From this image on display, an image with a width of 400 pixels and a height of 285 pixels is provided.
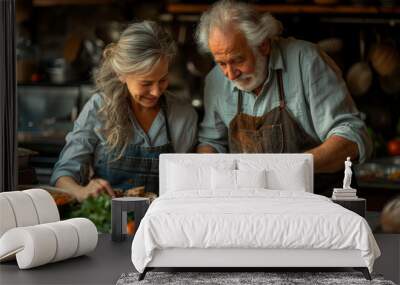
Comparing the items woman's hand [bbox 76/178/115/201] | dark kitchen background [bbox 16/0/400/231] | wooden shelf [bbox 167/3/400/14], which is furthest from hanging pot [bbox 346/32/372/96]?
woman's hand [bbox 76/178/115/201]

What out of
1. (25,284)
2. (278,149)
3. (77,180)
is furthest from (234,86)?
(25,284)

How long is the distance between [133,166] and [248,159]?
121 centimetres

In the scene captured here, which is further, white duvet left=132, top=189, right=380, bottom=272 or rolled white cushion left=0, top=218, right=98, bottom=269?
rolled white cushion left=0, top=218, right=98, bottom=269

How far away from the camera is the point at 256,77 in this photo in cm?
819

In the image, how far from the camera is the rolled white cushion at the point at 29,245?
627cm

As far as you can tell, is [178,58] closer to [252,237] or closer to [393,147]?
[393,147]

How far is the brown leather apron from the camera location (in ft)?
26.7

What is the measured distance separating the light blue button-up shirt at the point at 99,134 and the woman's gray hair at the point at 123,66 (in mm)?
88

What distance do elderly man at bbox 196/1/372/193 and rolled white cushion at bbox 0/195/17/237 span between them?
2.58m

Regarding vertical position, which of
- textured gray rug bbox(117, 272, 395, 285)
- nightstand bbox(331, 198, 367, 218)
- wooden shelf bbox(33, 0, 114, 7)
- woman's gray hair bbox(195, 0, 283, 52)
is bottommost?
textured gray rug bbox(117, 272, 395, 285)

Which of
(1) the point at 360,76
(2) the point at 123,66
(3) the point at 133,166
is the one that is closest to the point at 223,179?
(3) the point at 133,166

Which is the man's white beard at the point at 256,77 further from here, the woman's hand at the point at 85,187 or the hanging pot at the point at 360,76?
the woman's hand at the point at 85,187

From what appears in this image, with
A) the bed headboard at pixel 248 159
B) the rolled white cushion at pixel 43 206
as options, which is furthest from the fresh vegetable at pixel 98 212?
the rolled white cushion at pixel 43 206

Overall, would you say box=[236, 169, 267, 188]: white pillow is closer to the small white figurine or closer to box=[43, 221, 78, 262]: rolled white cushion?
the small white figurine
